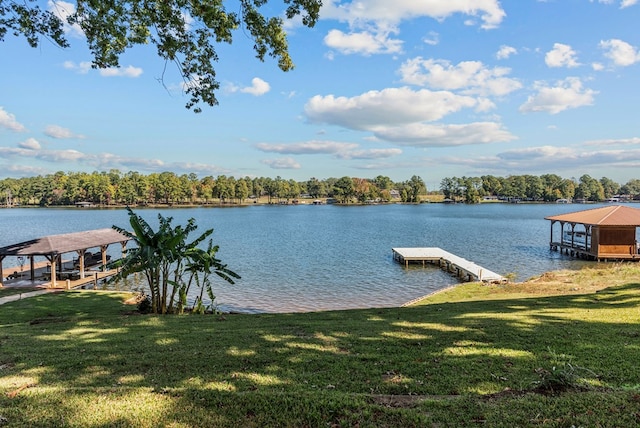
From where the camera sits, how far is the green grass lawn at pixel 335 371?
12.0ft

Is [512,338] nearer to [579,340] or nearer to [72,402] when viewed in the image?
[579,340]

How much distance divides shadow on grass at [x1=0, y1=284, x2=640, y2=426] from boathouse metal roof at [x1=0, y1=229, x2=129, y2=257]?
11679 millimetres

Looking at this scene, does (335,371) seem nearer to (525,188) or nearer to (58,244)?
(58,244)

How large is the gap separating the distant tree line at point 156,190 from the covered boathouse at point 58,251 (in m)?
113

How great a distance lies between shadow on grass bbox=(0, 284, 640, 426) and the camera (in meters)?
3.98

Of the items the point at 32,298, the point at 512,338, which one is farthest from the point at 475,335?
the point at 32,298

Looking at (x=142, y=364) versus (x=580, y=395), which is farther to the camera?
(x=142, y=364)

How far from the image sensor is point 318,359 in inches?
235

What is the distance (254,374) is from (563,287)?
15.0m

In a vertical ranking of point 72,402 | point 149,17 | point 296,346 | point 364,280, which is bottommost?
point 364,280

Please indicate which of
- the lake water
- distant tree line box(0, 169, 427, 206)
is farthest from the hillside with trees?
the lake water

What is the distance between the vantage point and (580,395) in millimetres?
3920

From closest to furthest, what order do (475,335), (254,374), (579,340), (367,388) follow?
(367,388) < (254,374) < (579,340) < (475,335)

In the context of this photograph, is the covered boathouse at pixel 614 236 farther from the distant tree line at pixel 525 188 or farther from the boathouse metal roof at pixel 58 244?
the distant tree line at pixel 525 188
